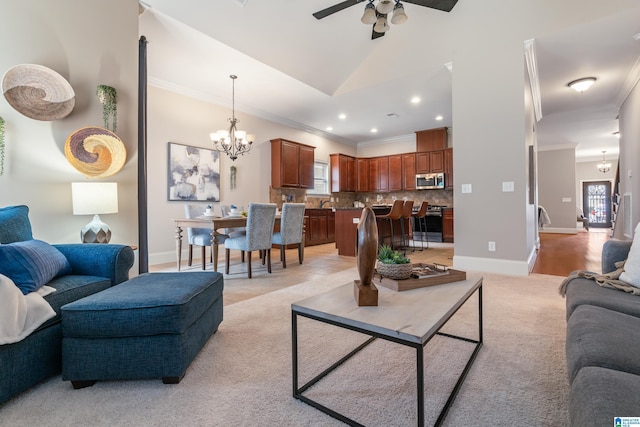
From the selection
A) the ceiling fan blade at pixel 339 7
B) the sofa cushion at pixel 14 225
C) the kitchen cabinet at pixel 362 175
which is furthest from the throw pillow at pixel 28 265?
the kitchen cabinet at pixel 362 175

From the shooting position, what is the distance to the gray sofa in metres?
0.67

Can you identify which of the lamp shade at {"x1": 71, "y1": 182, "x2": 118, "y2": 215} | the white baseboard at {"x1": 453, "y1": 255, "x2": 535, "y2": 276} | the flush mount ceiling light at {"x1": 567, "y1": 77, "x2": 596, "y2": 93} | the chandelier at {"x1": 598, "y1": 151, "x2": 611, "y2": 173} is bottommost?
the white baseboard at {"x1": 453, "y1": 255, "x2": 535, "y2": 276}

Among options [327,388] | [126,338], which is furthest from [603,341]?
[126,338]

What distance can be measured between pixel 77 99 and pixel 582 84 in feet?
21.4

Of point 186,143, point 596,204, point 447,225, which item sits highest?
point 186,143

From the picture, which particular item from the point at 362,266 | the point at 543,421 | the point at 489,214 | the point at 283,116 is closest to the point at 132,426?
the point at 362,266

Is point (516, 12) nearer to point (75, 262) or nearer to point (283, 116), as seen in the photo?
point (283, 116)

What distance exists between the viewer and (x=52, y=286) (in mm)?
1593

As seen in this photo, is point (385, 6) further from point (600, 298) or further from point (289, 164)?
point (289, 164)

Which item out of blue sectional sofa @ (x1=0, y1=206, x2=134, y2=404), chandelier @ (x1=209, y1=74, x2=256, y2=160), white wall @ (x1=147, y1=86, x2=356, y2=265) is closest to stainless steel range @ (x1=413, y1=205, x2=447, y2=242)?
white wall @ (x1=147, y1=86, x2=356, y2=265)

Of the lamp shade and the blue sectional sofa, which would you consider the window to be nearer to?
the lamp shade

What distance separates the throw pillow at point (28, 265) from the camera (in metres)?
1.44

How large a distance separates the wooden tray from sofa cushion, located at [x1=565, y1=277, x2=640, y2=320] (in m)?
0.49

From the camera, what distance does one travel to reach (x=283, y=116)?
6.41 metres
